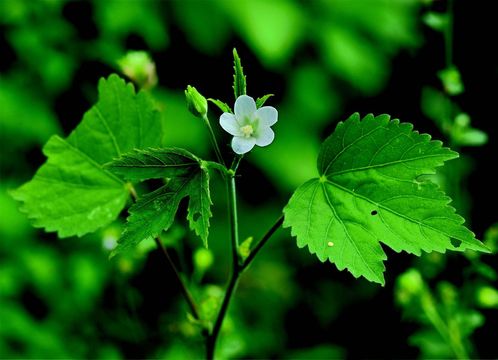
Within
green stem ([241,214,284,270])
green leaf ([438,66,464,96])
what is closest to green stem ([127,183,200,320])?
green stem ([241,214,284,270])

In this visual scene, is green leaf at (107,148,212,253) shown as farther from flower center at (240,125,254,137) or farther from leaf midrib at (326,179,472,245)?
leaf midrib at (326,179,472,245)

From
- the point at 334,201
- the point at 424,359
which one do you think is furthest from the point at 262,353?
the point at 334,201

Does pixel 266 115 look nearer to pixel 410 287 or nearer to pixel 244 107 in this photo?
pixel 244 107

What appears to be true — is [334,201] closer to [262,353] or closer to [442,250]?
[442,250]

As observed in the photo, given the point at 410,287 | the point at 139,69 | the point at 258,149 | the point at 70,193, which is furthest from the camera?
the point at 258,149

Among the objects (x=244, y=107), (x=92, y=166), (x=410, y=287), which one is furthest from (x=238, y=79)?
(x=410, y=287)

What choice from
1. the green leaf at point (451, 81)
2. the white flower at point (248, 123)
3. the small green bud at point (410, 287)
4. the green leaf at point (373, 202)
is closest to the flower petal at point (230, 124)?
the white flower at point (248, 123)

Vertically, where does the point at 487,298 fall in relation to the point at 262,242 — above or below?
below
